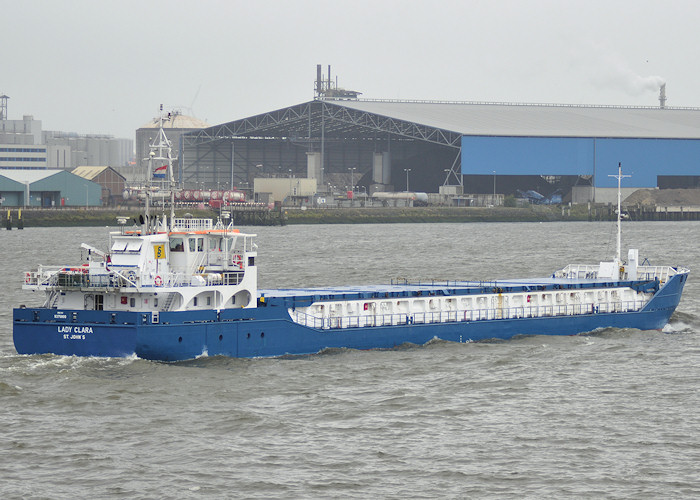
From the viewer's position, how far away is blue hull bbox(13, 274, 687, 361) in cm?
3384

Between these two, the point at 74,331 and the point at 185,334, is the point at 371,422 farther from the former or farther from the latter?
the point at 74,331

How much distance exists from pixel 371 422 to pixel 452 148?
121168mm

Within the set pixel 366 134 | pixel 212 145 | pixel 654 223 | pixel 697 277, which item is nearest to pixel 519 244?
pixel 697 277

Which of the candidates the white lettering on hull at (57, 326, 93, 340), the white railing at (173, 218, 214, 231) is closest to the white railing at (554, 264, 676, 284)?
the white railing at (173, 218, 214, 231)

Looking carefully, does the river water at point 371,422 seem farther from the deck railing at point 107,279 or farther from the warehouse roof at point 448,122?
the warehouse roof at point 448,122

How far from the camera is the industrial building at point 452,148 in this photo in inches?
5522

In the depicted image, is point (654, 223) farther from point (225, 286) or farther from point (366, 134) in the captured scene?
point (225, 286)

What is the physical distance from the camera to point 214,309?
115 ft

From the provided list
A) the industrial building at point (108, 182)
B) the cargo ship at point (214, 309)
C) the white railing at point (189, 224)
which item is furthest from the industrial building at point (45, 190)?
the white railing at point (189, 224)

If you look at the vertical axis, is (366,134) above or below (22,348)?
above

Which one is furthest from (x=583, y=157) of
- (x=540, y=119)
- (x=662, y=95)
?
(x=662, y=95)

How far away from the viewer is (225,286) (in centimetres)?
3578

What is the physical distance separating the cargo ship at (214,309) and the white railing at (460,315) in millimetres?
49

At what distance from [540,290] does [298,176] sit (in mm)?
117854
